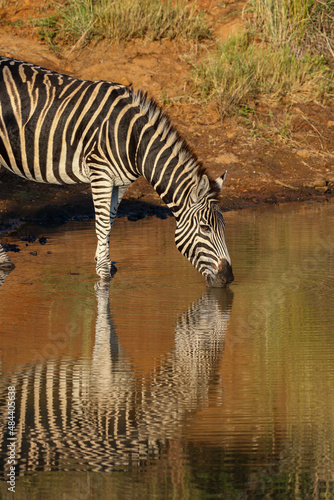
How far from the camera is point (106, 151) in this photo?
28.8ft

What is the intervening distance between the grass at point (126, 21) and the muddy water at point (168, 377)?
8255mm

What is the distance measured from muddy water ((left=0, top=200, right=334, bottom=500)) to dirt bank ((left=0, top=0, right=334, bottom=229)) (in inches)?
138

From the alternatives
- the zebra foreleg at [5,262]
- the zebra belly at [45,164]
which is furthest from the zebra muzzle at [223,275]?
the zebra foreleg at [5,262]

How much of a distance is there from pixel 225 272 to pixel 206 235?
1.35ft

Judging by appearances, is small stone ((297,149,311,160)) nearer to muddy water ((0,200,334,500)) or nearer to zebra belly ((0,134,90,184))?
muddy water ((0,200,334,500))

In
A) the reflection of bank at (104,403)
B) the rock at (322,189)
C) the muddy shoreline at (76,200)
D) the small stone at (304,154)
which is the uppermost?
the small stone at (304,154)

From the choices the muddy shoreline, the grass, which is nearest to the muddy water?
the muddy shoreline

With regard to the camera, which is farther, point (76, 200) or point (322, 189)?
point (322, 189)

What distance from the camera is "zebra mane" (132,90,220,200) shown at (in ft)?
27.9

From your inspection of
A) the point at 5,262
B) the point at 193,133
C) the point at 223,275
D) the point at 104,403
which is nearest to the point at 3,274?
the point at 5,262

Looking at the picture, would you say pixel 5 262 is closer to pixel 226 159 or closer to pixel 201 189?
pixel 201 189

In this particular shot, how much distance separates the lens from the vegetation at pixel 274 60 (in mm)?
15680

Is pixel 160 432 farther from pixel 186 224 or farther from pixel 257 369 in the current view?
pixel 186 224

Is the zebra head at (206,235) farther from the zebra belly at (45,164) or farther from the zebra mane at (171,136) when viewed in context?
the zebra belly at (45,164)
